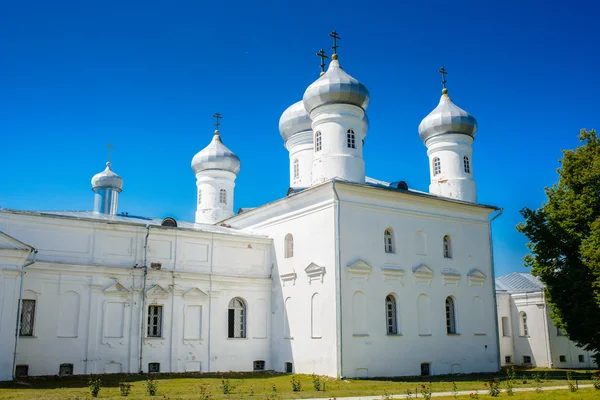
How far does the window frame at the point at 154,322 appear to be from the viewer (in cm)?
2138

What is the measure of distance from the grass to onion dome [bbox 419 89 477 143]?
34.3 ft

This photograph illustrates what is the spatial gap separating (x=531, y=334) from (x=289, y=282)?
13.0m

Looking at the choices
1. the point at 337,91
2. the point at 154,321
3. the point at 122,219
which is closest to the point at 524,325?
the point at 337,91

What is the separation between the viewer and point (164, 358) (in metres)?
21.2

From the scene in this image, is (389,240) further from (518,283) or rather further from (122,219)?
(518,283)

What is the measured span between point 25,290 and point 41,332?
1456 millimetres

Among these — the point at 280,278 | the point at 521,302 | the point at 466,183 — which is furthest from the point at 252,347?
the point at 521,302

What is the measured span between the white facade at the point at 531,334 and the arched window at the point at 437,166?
24.3 ft

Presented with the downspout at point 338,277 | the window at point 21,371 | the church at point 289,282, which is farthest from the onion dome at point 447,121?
the window at point 21,371

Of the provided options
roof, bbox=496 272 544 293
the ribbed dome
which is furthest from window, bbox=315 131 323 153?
roof, bbox=496 272 544 293

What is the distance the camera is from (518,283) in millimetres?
30547

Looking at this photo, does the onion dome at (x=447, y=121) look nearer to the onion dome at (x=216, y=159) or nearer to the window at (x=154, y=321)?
the onion dome at (x=216, y=159)

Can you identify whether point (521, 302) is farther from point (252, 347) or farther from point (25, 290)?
point (25, 290)

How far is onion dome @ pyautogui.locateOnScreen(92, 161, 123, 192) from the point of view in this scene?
29781 millimetres
